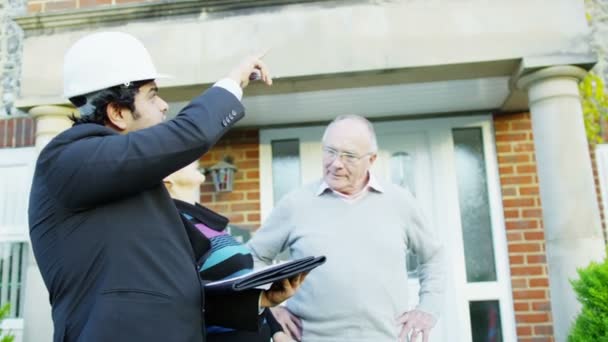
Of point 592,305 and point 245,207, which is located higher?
point 245,207

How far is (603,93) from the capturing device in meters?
4.44

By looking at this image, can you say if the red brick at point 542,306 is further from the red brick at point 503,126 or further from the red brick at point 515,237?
the red brick at point 503,126

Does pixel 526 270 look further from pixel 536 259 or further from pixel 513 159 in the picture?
pixel 513 159

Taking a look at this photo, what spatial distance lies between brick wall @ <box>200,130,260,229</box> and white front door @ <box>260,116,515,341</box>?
0.08m

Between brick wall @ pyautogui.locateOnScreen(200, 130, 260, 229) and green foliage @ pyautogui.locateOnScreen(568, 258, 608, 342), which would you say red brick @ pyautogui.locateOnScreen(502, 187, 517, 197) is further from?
brick wall @ pyautogui.locateOnScreen(200, 130, 260, 229)

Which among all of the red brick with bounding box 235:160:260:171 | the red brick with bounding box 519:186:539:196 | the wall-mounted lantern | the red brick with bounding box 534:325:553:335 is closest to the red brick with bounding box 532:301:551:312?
the red brick with bounding box 534:325:553:335

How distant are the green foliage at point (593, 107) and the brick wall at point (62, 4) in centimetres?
354

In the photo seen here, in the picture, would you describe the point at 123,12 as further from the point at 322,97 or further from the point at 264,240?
the point at 264,240

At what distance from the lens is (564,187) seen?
3262mm

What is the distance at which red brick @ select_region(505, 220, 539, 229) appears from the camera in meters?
4.32

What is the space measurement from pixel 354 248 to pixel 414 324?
1.37 ft

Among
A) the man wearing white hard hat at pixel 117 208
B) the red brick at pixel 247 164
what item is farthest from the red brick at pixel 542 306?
the man wearing white hard hat at pixel 117 208

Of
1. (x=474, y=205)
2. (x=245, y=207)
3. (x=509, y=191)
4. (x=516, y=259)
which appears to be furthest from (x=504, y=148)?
(x=245, y=207)

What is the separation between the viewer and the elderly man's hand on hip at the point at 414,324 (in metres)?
2.33
